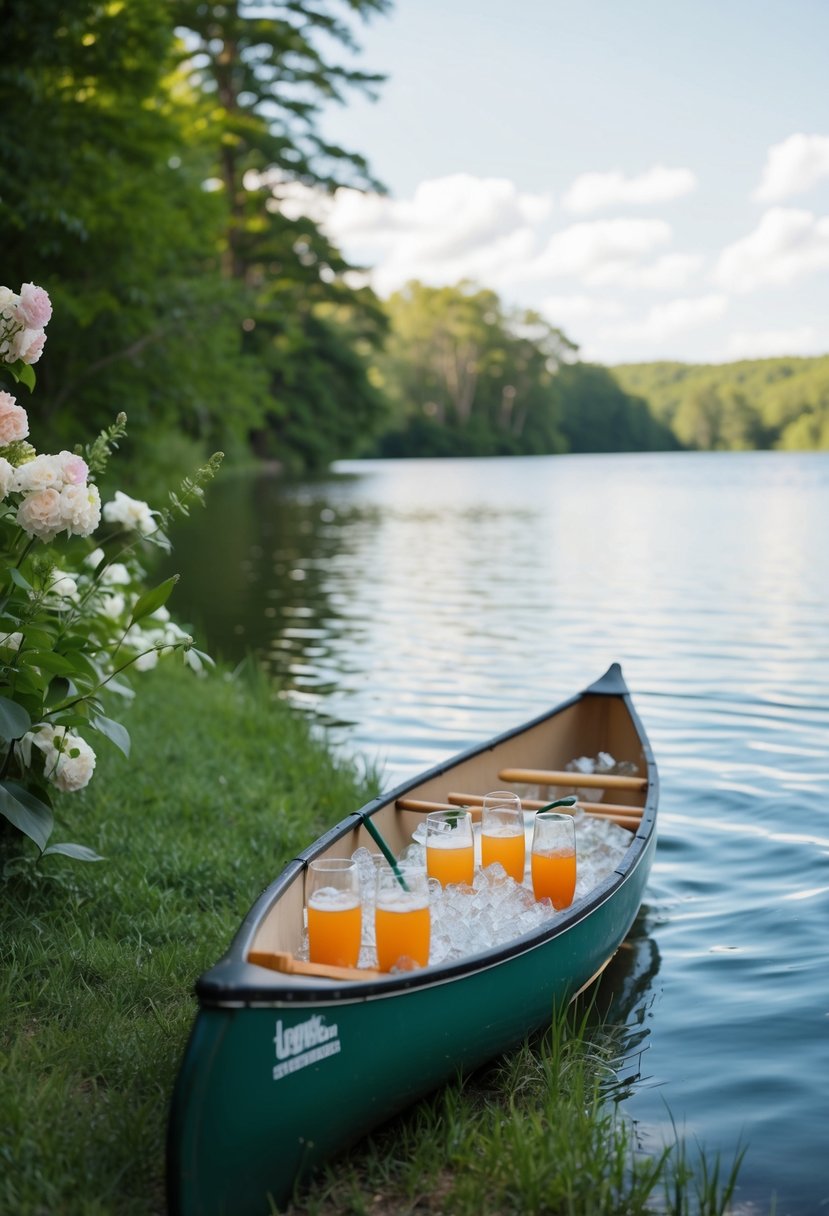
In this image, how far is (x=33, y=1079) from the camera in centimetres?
315

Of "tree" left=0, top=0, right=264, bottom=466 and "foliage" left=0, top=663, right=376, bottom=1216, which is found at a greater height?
"tree" left=0, top=0, right=264, bottom=466

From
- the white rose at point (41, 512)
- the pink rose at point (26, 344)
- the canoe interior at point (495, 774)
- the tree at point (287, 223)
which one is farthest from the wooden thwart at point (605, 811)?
the tree at point (287, 223)

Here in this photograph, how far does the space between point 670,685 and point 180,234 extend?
356 inches

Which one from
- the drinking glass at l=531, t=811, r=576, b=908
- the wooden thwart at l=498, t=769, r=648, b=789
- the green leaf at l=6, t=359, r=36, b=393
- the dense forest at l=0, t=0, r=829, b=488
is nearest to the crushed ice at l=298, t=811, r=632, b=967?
the drinking glass at l=531, t=811, r=576, b=908

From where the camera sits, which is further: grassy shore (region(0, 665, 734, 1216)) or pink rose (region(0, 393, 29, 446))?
pink rose (region(0, 393, 29, 446))

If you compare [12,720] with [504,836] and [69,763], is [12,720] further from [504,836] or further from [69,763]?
[504,836]

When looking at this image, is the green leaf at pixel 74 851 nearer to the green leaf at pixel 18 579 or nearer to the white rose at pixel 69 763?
the white rose at pixel 69 763

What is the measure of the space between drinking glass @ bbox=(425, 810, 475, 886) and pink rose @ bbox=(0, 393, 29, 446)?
184 cm

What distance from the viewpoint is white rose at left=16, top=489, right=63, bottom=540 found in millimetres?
3666

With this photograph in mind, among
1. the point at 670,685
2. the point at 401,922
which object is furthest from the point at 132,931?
the point at 670,685

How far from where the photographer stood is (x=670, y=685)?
10219 mm

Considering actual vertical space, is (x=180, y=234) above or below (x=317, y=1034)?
above

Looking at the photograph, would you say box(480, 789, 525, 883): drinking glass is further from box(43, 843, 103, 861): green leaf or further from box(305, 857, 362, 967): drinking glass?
box(43, 843, 103, 861): green leaf

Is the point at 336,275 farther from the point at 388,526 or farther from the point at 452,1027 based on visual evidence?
the point at 452,1027
